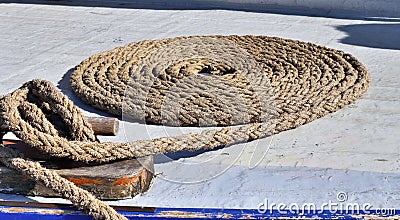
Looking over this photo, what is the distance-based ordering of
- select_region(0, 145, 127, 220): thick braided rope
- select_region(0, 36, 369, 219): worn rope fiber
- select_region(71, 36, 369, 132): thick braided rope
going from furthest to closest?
select_region(71, 36, 369, 132): thick braided rope
select_region(0, 36, 369, 219): worn rope fiber
select_region(0, 145, 127, 220): thick braided rope

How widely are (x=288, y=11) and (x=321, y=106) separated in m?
1.65

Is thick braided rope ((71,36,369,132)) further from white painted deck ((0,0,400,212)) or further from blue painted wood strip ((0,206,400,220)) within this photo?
blue painted wood strip ((0,206,400,220))

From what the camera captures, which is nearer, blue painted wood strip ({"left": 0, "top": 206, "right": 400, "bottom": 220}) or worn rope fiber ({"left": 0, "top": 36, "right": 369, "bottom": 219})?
blue painted wood strip ({"left": 0, "top": 206, "right": 400, "bottom": 220})

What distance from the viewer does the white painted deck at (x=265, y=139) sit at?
1.71 m

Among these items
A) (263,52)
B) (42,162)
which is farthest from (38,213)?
(263,52)

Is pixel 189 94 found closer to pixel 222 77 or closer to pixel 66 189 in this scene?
pixel 222 77

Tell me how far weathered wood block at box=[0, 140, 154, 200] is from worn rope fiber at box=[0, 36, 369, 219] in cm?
2

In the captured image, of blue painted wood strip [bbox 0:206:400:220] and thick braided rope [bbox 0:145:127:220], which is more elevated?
thick braided rope [bbox 0:145:127:220]

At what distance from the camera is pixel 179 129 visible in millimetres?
2094

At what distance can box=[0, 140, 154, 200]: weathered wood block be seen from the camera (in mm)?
1599

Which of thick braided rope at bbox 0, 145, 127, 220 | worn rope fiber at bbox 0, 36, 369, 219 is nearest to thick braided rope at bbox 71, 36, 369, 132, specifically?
worn rope fiber at bbox 0, 36, 369, 219

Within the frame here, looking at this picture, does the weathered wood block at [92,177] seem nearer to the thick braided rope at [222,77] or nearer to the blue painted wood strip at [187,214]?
the blue painted wood strip at [187,214]

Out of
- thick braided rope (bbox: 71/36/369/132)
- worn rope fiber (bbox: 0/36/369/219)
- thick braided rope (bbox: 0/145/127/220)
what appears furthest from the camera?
thick braided rope (bbox: 71/36/369/132)

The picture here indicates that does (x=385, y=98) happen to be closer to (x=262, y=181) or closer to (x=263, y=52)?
(x=263, y=52)
